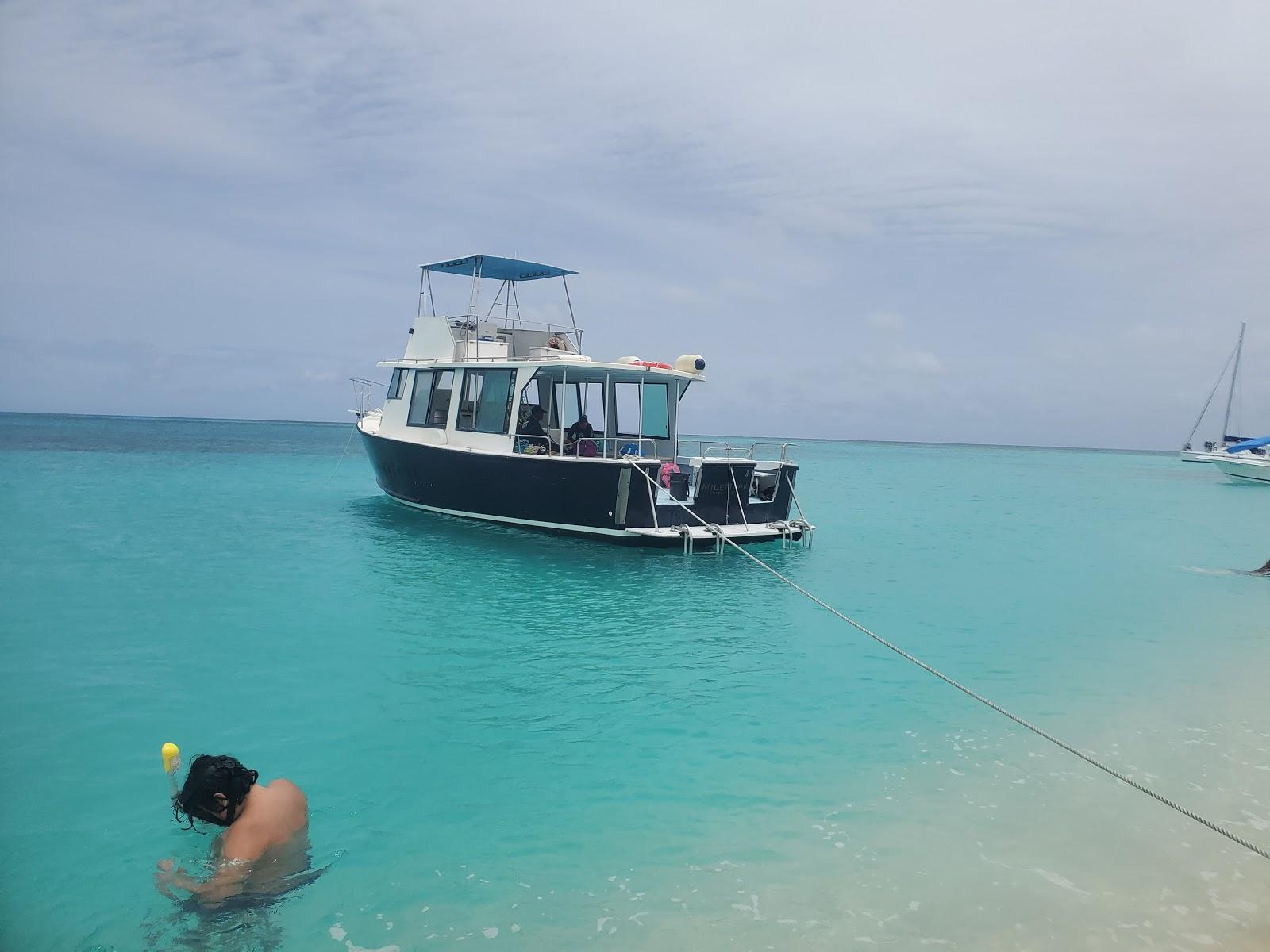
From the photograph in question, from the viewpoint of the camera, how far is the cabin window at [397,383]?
2081cm

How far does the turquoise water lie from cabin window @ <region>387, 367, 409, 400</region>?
18.6ft

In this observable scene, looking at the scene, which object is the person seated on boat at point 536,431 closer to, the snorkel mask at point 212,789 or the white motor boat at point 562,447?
the white motor boat at point 562,447

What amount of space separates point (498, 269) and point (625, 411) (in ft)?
16.7

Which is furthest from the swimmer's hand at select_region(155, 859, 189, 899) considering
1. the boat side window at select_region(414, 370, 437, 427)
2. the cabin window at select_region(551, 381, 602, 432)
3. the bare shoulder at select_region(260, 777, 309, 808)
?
the boat side window at select_region(414, 370, 437, 427)

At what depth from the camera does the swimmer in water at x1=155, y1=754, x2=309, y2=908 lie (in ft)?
15.5

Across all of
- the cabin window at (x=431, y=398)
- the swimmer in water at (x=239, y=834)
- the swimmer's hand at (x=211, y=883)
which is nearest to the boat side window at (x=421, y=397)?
the cabin window at (x=431, y=398)

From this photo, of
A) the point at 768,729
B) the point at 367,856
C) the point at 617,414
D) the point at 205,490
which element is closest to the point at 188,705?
the point at 367,856

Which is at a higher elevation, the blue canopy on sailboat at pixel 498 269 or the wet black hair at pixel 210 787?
the blue canopy on sailboat at pixel 498 269

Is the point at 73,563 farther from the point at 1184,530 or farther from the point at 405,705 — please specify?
the point at 1184,530

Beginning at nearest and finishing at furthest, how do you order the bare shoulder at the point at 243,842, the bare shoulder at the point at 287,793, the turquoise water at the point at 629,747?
the turquoise water at the point at 629,747 → the bare shoulder at the point at 243,842 → the bare shoulder at the point at 287,793

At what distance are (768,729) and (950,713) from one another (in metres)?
2.11

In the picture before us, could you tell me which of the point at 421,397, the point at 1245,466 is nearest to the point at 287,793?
the point at 421,397

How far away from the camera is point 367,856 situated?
5.31m

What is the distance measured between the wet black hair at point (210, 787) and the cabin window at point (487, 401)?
12627 millimetres
